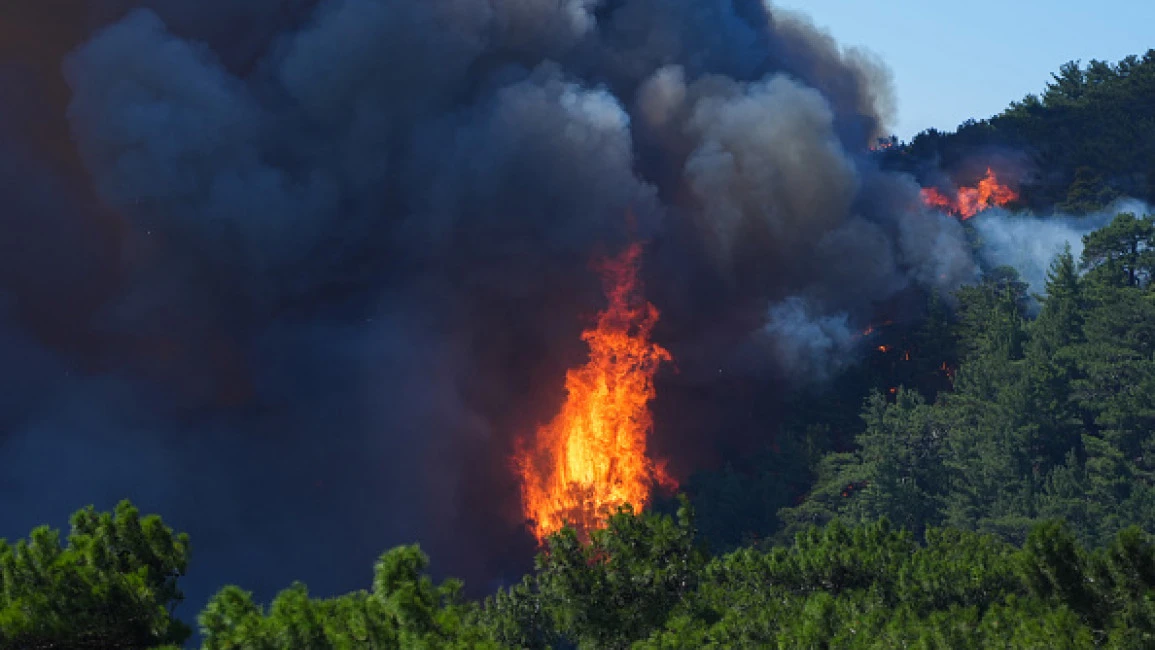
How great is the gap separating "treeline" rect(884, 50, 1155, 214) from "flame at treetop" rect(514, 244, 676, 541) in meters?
40.8

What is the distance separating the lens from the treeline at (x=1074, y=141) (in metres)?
109

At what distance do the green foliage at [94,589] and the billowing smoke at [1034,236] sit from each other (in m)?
80.8

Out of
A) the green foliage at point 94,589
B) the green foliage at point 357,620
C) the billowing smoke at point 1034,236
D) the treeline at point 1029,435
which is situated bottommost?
the green foliage at point 357,620

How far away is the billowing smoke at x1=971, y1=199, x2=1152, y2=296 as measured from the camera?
99250 mm

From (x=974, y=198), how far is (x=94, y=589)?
99.3 m

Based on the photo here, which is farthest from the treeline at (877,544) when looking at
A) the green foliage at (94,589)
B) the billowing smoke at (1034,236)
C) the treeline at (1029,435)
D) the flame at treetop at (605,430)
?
the billowing smoke at (1034,236)

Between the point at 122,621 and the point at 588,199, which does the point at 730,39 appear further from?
the point at 122,621

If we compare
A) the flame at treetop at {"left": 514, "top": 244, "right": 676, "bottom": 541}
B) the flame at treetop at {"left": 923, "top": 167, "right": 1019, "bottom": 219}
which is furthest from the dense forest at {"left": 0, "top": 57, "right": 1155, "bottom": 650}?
the flame at treetop at {"left": 514, "top": 244, "right": 676, "bottom": 541}

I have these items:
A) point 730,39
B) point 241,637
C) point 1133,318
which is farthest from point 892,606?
point 730,39

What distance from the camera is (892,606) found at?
3944cm

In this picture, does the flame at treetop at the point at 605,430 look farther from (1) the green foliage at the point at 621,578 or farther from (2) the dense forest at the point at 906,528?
(1) the green foliage at the point at 621,578

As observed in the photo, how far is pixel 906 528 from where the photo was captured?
5438cm

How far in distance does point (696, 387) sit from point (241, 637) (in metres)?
61.9

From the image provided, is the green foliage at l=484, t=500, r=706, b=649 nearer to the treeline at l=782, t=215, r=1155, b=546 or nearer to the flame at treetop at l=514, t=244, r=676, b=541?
the treeline at l=782, t=215, r=1155, b=546
